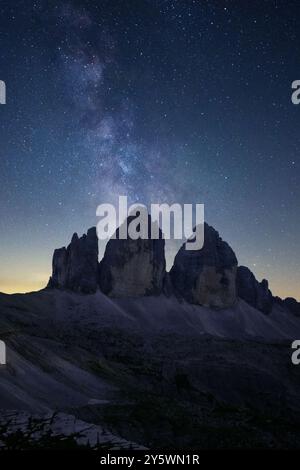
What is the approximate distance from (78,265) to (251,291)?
265ft

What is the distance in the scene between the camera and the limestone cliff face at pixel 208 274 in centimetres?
15450

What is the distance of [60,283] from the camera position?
455 feet

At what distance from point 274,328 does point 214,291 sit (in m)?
32.0

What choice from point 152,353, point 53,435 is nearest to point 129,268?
point 152,353

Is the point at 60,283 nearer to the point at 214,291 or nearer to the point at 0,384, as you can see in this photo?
the point at 214,291

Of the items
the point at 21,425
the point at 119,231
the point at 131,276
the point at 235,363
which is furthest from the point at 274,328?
the point at 21,425

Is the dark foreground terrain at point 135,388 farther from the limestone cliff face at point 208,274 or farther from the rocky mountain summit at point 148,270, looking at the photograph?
the limestone cliff face at point 208,274

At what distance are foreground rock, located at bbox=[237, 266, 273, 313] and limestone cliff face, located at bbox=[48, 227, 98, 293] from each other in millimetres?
70704

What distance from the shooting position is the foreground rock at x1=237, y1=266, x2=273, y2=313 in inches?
6890

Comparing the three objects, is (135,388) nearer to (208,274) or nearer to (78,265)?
(78,265)

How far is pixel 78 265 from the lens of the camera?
138 metres

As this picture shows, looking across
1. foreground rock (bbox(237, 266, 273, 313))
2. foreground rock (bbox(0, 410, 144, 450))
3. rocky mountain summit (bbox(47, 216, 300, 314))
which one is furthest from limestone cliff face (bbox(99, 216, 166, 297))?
foreground rock (bbox(0, 410, 144, 450))

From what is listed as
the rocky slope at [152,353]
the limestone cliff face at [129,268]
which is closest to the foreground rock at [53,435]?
the rocky slope at [152,353]

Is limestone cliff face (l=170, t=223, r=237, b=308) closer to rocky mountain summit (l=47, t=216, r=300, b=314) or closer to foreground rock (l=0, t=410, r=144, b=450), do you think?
rocky mountain summit (l=47, t=216, r=300, b=314)
